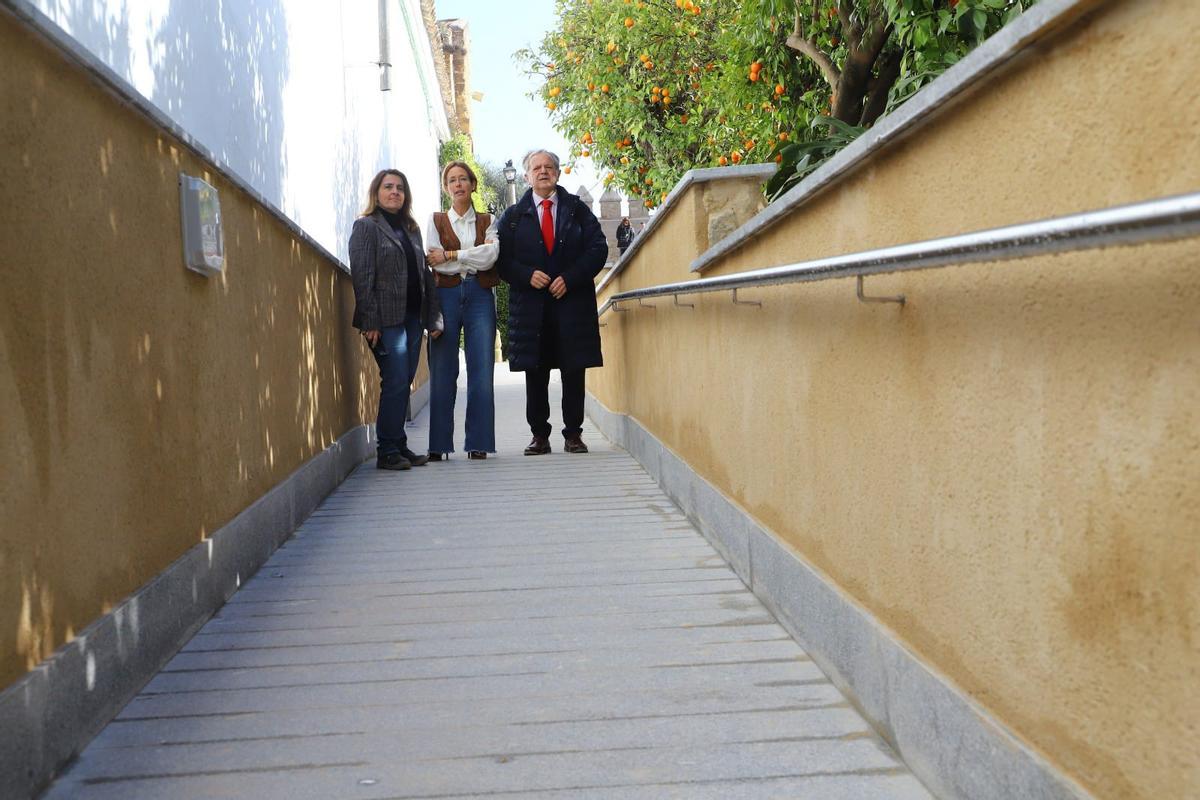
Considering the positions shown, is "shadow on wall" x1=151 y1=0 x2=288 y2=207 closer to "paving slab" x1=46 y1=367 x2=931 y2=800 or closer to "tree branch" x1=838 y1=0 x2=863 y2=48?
"paving slab" x1=46 y1=367 x2=931 y2=800

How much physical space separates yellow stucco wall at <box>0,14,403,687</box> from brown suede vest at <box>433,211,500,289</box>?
9.31ft

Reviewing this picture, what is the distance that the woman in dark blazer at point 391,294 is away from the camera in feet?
24.0

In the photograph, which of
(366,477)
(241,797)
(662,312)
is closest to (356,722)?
(241,797)

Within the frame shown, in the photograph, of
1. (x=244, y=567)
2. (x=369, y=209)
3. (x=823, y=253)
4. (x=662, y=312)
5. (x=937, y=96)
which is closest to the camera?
(x=937, y=96)

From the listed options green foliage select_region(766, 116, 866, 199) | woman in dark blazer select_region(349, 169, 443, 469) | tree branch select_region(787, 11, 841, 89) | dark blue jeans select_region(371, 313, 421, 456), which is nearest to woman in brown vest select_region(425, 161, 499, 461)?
woman in dark blazer select_region(349, 169, 443, 469)

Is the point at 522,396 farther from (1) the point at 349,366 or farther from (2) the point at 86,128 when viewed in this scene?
(2) the point at 86,128

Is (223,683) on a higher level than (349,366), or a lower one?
lower

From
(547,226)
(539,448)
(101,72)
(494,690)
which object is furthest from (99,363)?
(539,448)

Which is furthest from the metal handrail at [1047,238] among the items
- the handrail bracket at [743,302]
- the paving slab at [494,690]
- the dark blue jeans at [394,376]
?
the dark blue jeans at [394,376]

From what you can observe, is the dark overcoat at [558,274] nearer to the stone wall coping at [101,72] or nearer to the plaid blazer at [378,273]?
the plaid blazer at [378,273]

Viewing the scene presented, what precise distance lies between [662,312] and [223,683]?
362cm

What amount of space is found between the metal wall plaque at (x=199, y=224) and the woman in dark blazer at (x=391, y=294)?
3.02m

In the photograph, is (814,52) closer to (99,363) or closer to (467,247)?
(467,247)

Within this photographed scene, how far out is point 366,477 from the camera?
751 cm
